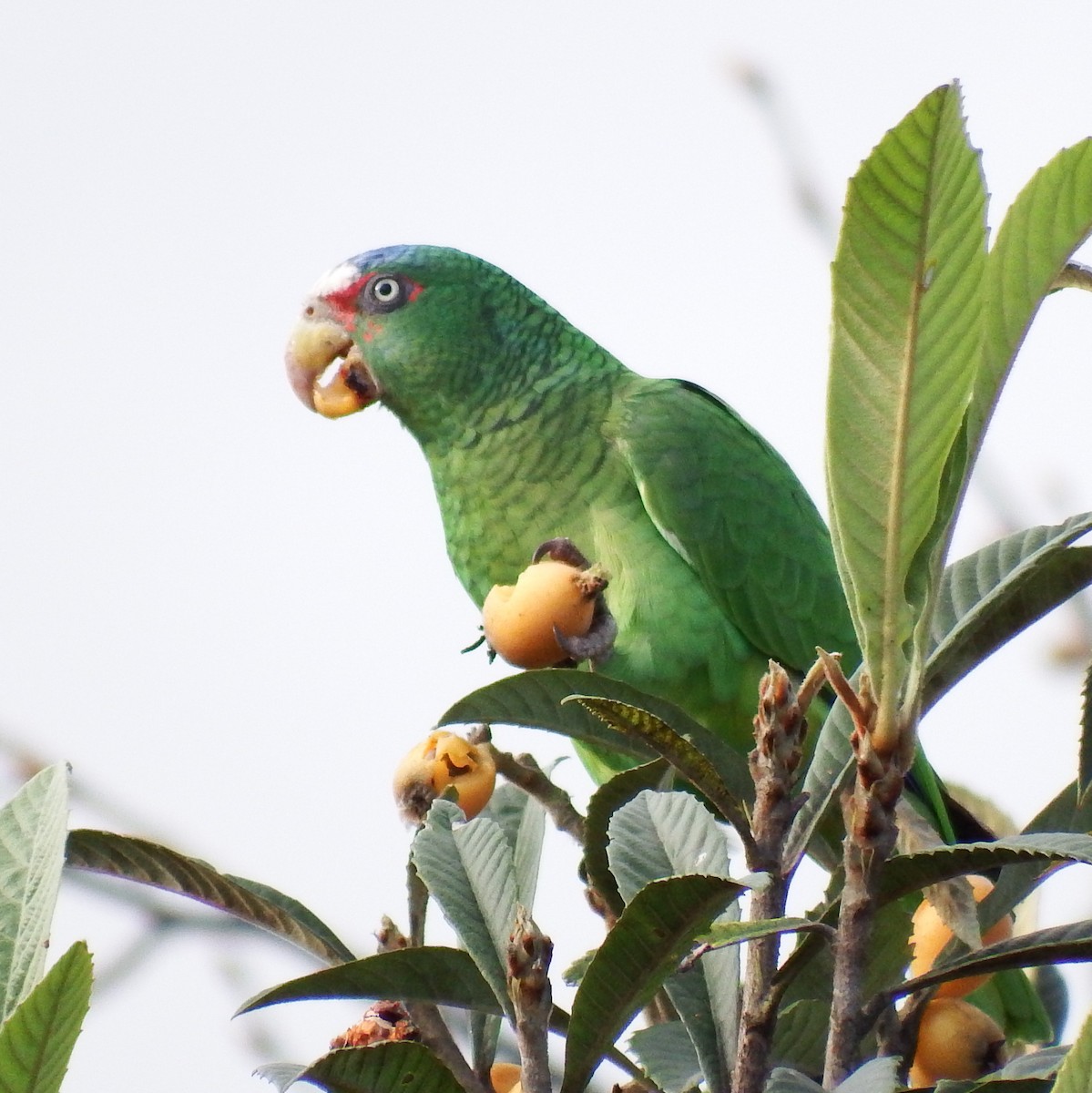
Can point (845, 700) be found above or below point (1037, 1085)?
above

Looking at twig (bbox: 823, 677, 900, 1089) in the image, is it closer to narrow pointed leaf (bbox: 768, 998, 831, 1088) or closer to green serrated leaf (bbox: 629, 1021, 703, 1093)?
green serrated leaf (bbox: 629, 1021, 703, 1093)

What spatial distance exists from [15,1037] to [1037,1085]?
0.58m

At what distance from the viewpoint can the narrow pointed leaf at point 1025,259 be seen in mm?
749

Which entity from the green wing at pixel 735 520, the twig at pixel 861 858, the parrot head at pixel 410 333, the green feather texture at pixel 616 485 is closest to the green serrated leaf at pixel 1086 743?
the twig at pixel 861 858

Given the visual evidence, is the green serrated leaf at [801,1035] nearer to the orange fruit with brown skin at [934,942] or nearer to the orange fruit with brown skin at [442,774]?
the orange fruit with brown skin at [934,942]

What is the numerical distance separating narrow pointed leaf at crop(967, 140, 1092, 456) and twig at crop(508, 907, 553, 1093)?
39 centimetres

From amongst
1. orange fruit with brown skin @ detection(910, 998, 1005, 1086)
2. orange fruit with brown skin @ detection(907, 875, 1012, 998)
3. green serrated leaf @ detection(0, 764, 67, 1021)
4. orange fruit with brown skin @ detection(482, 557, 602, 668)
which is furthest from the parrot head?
green serrated leaf @ detection(0, 764, 67, 1021)

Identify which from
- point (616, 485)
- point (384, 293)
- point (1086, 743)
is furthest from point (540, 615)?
point (384, 293)

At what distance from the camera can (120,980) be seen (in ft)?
4.16

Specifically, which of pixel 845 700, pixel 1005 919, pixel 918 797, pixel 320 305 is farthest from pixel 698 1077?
pixel 320 305

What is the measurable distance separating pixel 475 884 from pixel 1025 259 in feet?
1.76

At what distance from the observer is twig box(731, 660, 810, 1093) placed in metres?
0.82

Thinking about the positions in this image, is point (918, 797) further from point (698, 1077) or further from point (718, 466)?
point (698, 1077)

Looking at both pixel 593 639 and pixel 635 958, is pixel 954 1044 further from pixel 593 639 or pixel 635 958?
pixel 593 639
